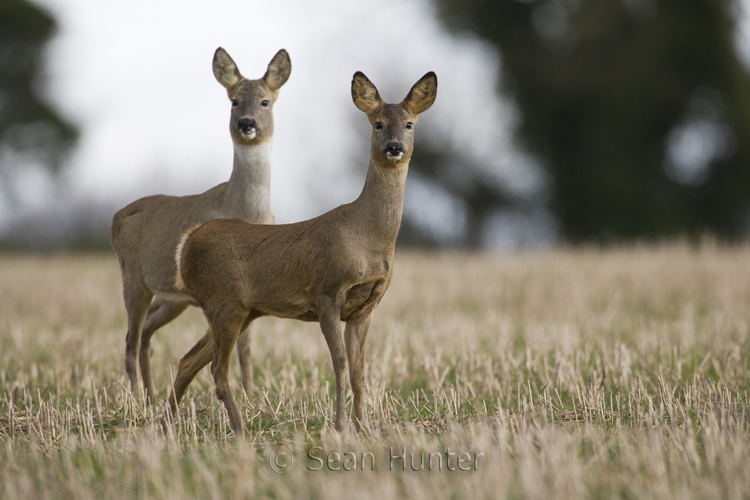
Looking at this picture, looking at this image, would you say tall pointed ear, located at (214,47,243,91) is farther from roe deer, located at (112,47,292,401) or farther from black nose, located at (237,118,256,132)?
black nose, located at (237,118,256,132)

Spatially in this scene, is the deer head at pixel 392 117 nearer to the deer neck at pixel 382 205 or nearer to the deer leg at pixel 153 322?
the deer neck at pixel 382 205

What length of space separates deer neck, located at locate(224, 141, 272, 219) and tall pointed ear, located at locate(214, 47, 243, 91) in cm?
57

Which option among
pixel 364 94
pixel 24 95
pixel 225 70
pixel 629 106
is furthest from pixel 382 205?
pixel 24 95

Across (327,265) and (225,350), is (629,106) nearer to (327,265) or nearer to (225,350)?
(327,265)

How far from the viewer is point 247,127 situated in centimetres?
520

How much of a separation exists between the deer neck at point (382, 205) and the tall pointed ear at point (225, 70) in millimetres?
1822

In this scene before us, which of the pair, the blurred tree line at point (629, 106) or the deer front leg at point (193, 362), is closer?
the deer front leg at point (193, 362)

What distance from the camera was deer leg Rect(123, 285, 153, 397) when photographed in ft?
19.4

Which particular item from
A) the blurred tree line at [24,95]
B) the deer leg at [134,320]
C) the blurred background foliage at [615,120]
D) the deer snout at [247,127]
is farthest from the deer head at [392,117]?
the blurred tree line at [24,95]

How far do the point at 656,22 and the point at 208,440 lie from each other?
73.7 feet

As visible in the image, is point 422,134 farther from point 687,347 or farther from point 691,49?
point 687,347

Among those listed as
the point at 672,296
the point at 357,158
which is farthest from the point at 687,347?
the point at 357,158

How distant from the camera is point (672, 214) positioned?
75.0 feet

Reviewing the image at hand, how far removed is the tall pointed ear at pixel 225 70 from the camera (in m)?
5.50
